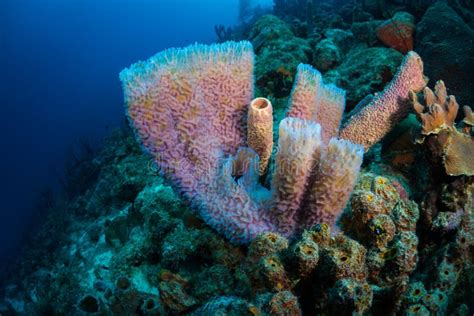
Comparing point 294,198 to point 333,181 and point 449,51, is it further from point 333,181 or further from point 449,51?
point 449,51

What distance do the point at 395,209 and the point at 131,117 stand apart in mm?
1770

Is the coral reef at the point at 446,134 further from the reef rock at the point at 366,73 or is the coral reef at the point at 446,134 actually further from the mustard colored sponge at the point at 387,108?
the reef rock at the point at 366,73

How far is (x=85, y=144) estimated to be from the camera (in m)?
12.4

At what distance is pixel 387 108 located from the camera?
237cm

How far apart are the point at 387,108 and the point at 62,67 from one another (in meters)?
68.2

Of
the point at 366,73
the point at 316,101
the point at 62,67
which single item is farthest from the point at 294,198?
the point at 62,67

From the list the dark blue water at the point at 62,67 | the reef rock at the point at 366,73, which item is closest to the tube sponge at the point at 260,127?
the reef rock at the point at 366,73

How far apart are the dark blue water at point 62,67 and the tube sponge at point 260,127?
38.0 feet

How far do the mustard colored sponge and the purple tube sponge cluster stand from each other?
55cm

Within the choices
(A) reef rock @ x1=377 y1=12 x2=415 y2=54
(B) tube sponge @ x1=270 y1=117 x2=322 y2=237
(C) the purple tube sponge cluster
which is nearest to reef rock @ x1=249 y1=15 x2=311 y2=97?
(A) reef rock @ x1=377 y1=12 x2=415 y2=54

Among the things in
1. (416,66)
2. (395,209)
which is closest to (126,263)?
(395,209)

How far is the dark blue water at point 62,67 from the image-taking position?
31.7 meters

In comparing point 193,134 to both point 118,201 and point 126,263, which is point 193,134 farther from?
point 118,201

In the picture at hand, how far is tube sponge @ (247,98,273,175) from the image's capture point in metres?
1.96
